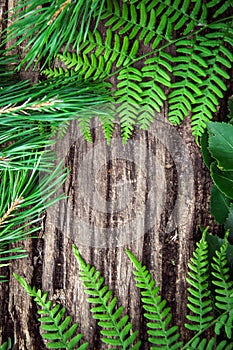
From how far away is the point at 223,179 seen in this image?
1521mm

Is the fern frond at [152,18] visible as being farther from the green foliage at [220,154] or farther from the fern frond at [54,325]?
the fern frond at [54,325]

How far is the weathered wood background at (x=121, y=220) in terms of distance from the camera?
1.61 metres

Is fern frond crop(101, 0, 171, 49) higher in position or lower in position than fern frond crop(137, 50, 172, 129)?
higher

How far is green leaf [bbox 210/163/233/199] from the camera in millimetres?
1506

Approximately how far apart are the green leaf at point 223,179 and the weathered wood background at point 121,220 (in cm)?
11

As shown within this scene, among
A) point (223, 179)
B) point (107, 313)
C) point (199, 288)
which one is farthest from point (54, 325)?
point (223, 179)

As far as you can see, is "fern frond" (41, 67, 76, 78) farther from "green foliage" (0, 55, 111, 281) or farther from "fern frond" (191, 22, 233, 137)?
"fern frond" (191, 22, 233, 137)

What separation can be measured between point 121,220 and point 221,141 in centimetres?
43

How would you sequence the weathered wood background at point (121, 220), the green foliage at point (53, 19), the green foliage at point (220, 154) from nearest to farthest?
the green foliage at point (53, 19), the green foliage at point (220, 154), the weathered wood background at point (121, 220)

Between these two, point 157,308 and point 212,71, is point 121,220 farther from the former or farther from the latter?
point 212,71

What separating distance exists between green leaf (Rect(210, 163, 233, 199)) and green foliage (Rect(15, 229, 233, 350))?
0.15 metres

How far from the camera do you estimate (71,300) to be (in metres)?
1.61

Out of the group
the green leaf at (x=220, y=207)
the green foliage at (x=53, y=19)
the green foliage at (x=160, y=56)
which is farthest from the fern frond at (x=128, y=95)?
the green leaf at (x=220, y=207)

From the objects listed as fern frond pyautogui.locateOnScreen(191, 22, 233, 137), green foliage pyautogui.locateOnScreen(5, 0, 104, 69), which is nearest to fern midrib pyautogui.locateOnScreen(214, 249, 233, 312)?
fern frond pyautogui.locateOnScreen(191, 22, 233, 137)
